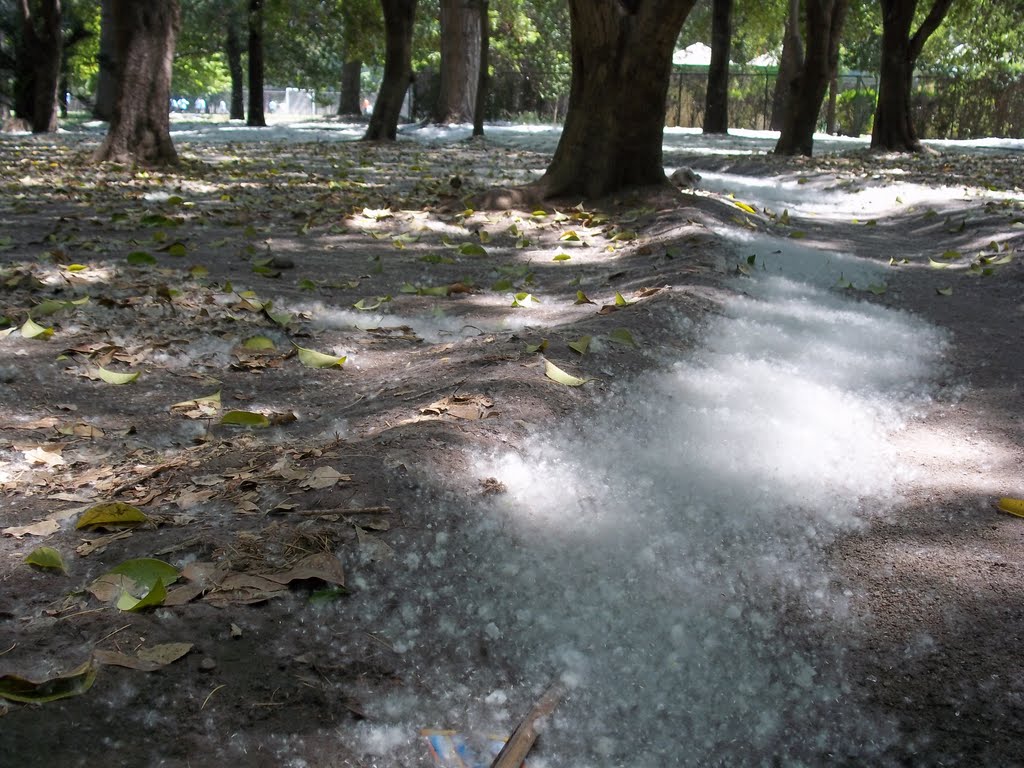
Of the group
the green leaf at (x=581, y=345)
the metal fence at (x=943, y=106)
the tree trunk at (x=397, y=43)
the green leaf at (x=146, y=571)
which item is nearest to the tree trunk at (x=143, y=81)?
the tree trunk at (x=397, y=43)

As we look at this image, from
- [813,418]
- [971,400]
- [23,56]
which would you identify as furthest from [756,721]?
[23,56]

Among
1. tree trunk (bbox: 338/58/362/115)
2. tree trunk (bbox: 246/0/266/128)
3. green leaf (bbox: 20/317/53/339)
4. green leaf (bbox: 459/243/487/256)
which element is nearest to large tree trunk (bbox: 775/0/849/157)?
green leaf (bbox: 459/243/487/256)

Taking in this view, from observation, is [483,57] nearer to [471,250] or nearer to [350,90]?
[471,250]

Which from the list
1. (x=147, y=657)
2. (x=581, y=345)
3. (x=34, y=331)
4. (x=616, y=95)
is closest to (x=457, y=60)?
(x=616, y=95)

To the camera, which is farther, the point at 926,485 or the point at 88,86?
the point at 88,86

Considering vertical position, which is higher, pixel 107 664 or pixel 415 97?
pixel 415 97

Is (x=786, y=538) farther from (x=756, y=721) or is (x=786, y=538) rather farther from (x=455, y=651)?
(x=455, y=651)

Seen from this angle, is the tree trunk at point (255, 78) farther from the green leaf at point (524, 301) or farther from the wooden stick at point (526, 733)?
the wooden stick at point (526, 733)

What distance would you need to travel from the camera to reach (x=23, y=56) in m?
20.2

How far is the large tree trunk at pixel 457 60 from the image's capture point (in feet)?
69.2

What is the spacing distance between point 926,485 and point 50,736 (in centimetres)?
225

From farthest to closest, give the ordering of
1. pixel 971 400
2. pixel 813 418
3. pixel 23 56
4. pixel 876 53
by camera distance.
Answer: pixel 876 53 → pixel 23 56 → pixel 971 400 → pixel 813 418

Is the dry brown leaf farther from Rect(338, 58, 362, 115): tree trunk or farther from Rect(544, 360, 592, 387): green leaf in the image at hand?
Rect(338, 58, 362, 115): tree trunk

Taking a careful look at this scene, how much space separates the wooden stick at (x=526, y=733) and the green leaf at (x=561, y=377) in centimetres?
130
